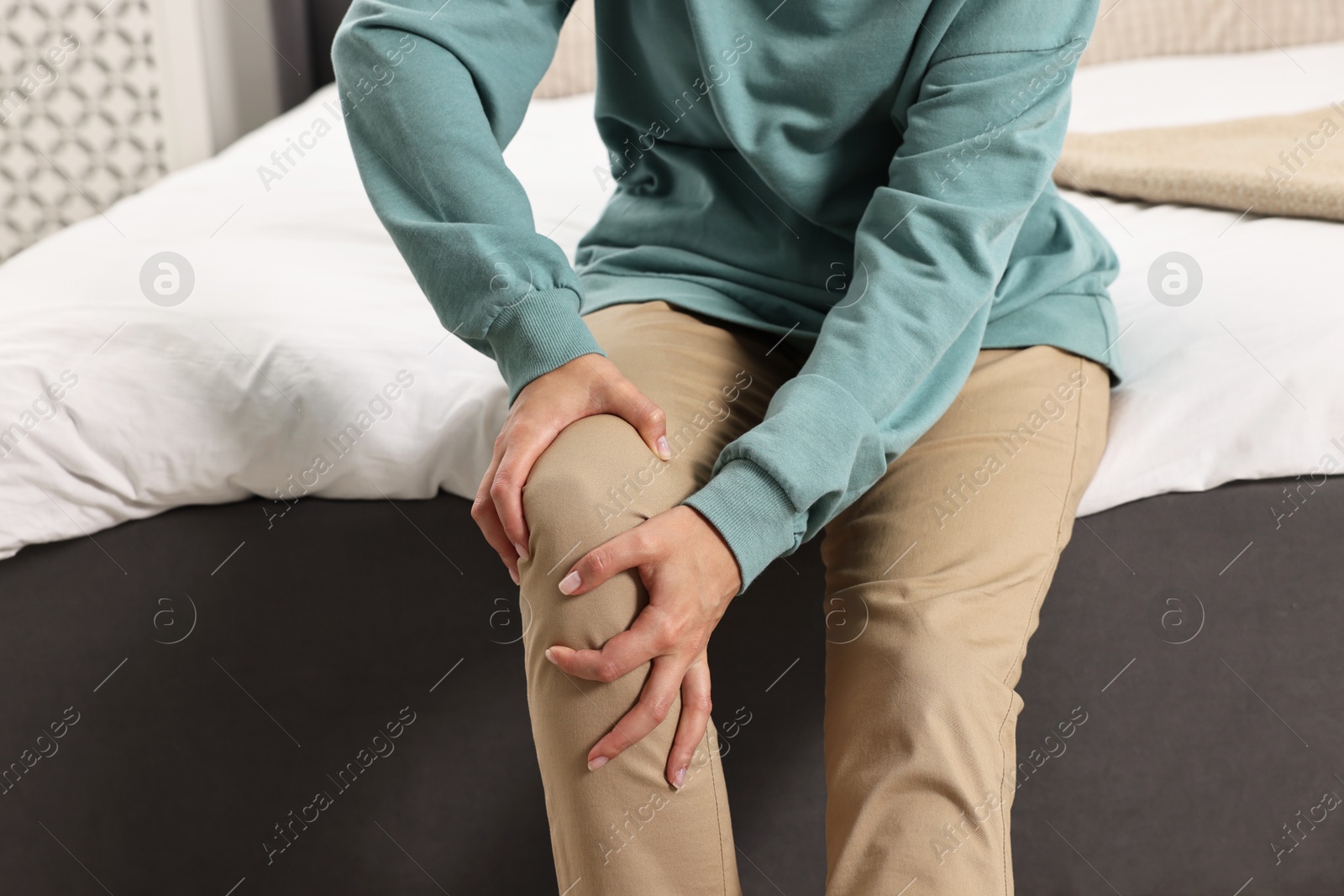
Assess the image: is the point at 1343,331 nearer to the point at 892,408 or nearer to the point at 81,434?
the point at 892,408

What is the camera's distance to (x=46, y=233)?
2049 mm

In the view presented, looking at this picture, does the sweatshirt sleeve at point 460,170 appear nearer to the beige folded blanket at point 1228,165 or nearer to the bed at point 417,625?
the bed at point 417,625

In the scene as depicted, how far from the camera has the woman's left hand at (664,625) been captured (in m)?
0.53

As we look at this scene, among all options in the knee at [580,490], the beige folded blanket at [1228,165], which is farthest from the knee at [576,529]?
the beige folded blanket at [1228,165]

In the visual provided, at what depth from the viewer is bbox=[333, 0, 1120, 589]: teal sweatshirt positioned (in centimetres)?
64

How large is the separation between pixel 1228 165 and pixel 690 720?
99 centimetres

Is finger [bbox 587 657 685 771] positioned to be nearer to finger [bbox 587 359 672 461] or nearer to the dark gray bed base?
finger [bbox 587 359 672 461]

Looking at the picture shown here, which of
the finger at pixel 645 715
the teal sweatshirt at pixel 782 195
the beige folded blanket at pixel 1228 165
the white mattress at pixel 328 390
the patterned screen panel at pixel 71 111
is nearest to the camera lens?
the finger at pixel 645 715

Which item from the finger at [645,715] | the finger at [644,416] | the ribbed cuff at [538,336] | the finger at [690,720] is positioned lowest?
the finger at [690,720]

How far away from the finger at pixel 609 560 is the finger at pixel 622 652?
3 centimetres

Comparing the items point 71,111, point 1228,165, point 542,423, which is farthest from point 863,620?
point 71,111

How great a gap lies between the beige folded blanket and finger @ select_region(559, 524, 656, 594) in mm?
896

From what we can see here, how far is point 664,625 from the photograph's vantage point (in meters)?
0.53

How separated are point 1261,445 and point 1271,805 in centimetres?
33
